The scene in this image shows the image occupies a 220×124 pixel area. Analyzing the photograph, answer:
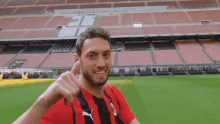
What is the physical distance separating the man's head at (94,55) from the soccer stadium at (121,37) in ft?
50.2

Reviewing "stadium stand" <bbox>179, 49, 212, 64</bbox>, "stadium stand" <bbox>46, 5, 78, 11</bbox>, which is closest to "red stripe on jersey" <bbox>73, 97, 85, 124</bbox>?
"stadium stand" <bbox>179, 49, 212, 64</bbox>

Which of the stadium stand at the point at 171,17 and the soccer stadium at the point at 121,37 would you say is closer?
the soccer stadium at the point at 121,37

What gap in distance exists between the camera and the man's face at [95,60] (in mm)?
1492

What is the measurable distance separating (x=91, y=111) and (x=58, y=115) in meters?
0.35

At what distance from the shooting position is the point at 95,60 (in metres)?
1.50

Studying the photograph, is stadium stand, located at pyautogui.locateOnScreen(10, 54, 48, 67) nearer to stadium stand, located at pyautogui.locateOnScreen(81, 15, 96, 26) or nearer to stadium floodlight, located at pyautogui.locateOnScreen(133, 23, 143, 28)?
stadium stand, located at pyautogui.locateOnScreen(81, 15, 96, 26)

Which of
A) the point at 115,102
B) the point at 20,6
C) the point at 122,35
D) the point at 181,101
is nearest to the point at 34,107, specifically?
the point at 115,102

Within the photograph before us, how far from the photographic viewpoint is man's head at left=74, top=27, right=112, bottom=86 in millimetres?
1495

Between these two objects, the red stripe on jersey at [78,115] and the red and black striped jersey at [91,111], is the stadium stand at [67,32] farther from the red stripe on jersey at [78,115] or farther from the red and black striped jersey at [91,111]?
the red stripe on jersey at [78,115]

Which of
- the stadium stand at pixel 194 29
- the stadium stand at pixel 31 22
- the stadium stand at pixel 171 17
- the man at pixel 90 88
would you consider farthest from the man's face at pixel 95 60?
the stadium stand at pixel 31 22

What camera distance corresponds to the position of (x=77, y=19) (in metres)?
35.9

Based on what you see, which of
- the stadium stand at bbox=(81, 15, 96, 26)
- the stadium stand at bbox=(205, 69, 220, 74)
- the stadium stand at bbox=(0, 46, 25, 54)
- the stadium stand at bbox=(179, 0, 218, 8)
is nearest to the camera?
the stadium stand at bbox=(205, 69, 220, 74)

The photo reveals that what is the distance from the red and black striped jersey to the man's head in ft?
0.71

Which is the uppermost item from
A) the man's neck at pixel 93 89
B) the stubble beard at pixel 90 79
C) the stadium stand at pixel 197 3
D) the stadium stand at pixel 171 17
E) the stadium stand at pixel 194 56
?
the stadium stand at pixel 197 3
